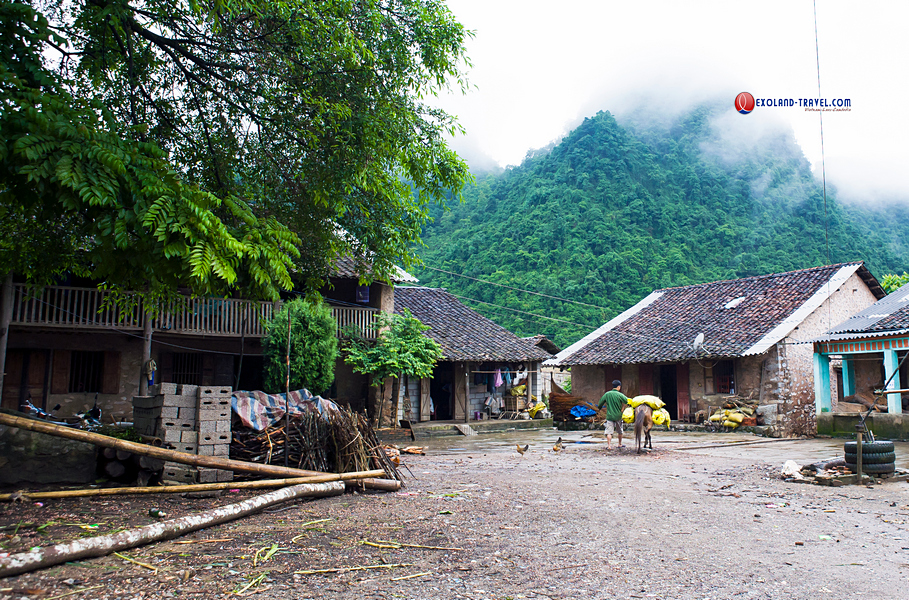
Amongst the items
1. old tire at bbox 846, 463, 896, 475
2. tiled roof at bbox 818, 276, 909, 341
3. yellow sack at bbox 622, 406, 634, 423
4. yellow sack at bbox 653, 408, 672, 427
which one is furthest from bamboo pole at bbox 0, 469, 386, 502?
tiled roof at bbox 818, 276, 909, 341

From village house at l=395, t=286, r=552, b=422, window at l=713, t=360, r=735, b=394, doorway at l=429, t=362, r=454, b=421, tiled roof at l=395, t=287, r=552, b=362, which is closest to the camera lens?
window at l=713, t=360, r=735, b=394

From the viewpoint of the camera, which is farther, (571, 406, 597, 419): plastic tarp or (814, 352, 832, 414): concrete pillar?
(571, 406, 597, 419): plastic tarp

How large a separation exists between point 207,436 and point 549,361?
1855 cm

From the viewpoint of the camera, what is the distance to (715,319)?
22391 mm

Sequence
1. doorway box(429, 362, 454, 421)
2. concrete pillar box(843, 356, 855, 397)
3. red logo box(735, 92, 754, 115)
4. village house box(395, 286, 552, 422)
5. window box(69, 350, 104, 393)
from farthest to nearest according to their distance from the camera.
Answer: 1. doorway box(429, 362, 454, 421)
2. village house box(395, 286, 552, 422)
3. concrete pillar box(843, 356, 855, 397)
4. window box(69, 350, 104, 393)
5. red logo box(735, 92, 754, 115)

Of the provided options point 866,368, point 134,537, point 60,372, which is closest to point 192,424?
point 134,537

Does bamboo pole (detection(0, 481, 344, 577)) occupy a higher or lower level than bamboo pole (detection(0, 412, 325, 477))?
lower

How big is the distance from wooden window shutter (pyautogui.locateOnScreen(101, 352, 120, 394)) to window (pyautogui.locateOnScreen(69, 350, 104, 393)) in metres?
0.11

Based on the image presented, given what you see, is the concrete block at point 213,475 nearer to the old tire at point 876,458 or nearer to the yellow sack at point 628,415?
the old tire at point 876,458

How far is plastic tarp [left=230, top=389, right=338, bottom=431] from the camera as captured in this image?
814cm

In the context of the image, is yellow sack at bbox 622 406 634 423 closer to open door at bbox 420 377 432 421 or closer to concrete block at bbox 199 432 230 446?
open door at bbox 420 377 432 421

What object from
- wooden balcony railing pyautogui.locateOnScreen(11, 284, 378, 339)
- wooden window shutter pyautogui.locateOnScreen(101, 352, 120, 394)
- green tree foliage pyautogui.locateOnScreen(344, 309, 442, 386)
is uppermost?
wooden balcony railing pyautogui.locateOnScreen(11, 284, 378, 339)

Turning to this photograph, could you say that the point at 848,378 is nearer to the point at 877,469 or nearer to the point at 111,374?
the point at 877,469

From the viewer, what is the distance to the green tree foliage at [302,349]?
15.4 m
